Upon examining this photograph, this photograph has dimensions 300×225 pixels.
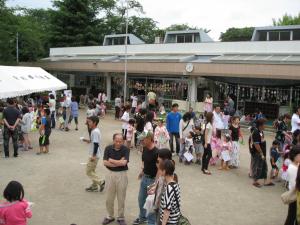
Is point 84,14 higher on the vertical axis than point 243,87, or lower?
higher

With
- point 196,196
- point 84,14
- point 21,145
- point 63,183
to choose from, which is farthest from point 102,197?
point 84,14

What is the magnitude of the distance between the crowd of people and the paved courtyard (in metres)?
0.43

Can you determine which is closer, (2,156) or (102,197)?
(102,197)

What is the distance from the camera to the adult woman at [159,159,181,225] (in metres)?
4.74

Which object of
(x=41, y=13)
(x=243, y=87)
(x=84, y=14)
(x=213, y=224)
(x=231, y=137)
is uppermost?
(x=41, y=13)

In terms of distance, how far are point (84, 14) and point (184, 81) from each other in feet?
71.6

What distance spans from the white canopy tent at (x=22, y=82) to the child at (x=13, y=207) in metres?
8.36

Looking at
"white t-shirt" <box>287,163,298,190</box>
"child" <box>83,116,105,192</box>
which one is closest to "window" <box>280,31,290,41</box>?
"child" <box>83,116,105,192</box>

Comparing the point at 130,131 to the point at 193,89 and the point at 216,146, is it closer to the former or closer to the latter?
the point at 216,146

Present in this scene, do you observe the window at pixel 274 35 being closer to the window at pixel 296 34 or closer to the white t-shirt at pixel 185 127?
the window at pixel 296 34

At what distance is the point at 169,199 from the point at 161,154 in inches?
41.0

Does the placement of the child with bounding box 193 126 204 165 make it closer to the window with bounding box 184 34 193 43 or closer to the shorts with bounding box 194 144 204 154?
the shorts with bounding box 194 144 204 154

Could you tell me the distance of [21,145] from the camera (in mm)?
13508

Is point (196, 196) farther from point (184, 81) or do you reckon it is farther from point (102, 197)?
point (184, 81)
